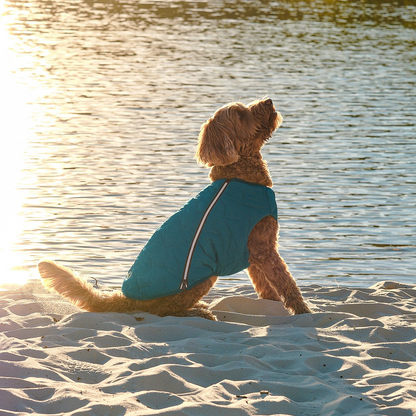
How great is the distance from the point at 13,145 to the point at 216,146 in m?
9.70

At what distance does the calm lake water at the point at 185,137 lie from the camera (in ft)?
29.2

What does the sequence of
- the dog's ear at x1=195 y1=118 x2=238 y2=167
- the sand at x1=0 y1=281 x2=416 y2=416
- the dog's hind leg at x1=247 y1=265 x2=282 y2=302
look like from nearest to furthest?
1. the sand at x1=0 y1=281 x2=416 y2=416
2. the dog's ear at x1=195 y1=118 x2=238 y2=167
3. the dog's hind leg at x1=247 y1=265 x2=282 y2=302

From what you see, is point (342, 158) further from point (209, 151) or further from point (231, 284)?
point (209, 151)

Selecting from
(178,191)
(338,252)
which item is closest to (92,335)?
(338,252)

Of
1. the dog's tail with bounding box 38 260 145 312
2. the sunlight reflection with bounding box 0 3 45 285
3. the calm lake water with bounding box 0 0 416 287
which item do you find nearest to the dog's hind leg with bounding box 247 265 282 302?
the dog's tail with bounding box 38 260 145 312

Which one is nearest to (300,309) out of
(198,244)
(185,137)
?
(198,244)

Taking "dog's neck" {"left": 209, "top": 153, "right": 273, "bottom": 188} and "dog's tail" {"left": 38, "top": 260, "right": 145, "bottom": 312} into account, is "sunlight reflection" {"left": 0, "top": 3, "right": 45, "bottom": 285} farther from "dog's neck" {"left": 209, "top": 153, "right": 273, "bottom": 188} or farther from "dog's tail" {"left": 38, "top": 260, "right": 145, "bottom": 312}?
"dog's neck" {"left": 209, "top": 153, "right": 273, "bottom": 188}

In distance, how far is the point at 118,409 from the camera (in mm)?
3818

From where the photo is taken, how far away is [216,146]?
568 centimetres

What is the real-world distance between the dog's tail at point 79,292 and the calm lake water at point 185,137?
1.67 metres

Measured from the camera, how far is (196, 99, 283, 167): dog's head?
5.68 metres

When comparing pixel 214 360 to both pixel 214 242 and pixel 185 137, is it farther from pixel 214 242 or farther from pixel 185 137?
pixel 185 137

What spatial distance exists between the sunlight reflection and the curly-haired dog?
2034 mm

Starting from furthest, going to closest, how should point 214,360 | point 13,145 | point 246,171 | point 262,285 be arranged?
point 13,145, point 262,285, point 246,171, point 214,360
